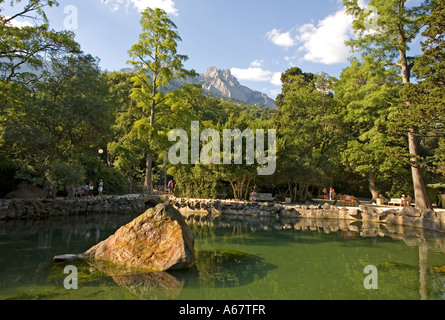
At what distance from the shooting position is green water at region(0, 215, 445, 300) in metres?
4.53

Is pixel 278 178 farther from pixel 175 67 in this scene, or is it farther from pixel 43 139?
pixel 43 139

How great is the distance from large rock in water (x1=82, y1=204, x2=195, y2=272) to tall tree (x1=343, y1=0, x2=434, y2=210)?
37.3ft

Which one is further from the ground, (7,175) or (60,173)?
(60,173)

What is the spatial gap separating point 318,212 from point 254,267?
907cm

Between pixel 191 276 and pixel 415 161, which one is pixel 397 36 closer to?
pixel 415 161

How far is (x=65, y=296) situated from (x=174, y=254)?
1967mm

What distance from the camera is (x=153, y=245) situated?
592cm

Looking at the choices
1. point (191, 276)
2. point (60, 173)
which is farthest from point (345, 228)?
point (60, 173)

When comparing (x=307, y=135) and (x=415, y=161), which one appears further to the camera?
(x=307, y=135)

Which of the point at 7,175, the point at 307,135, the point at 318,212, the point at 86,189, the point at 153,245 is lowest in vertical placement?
the point at 318,212

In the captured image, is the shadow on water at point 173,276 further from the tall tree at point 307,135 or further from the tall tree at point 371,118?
the tall tree at point 371,118

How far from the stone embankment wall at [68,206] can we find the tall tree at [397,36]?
1386cm

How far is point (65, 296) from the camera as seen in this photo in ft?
13.8

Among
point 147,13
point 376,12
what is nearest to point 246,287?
point 376,12
